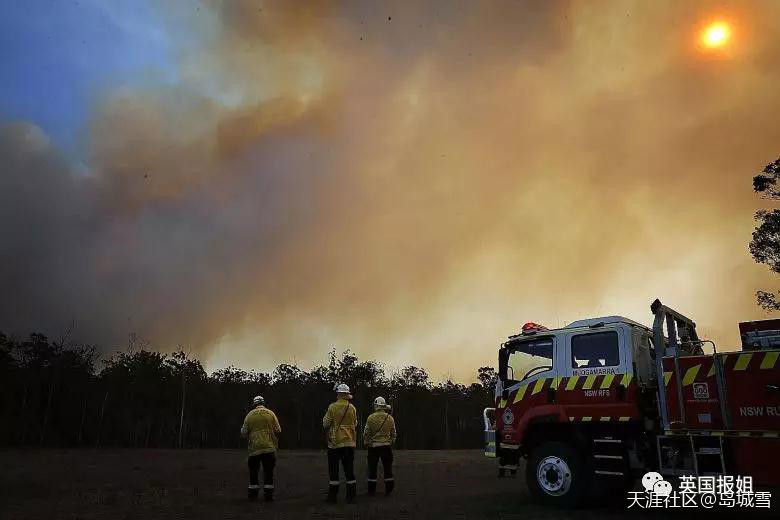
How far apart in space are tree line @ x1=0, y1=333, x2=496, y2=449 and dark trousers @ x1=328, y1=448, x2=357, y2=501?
3691cm

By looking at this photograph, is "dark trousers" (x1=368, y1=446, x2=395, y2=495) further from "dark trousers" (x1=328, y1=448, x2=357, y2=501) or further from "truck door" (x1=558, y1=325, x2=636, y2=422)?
"truck door" (x1=558, y1=325, x2=636, y2=422)

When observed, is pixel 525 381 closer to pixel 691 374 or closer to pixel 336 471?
pixel 691 374

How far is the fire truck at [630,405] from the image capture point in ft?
28.4

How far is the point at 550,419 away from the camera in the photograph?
10516 millimetres

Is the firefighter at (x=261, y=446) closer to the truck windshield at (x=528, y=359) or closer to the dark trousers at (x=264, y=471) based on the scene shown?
the dark trousers at (x=264, y=471)

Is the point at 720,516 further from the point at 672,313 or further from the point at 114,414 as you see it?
Result: the point at 114,414

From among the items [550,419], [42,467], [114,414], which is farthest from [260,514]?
[114,414]

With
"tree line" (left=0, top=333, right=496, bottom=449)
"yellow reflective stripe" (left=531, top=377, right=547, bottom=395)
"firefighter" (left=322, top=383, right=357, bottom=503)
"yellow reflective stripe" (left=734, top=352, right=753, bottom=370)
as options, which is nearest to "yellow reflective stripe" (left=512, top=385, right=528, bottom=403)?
"yellow reflective stripe" (left=531, top=377, right=547, bottom=395)

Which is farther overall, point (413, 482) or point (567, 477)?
point (413, 482)

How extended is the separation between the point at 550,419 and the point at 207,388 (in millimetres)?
60754

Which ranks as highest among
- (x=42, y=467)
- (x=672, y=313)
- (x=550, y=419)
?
(x=672, y=313)

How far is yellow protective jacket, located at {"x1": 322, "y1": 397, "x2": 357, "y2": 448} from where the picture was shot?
38.5ft

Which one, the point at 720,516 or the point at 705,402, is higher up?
the point at 705,402

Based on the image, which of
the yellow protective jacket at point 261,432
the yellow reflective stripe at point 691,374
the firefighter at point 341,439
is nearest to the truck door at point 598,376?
the yellow reflective stripe at point 691,374
